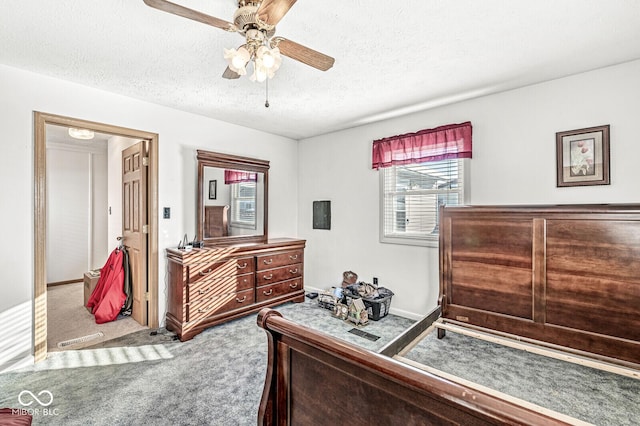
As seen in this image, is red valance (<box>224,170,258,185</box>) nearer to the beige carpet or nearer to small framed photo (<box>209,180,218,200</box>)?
small framed photo (<box>209,180,218,200</box>)

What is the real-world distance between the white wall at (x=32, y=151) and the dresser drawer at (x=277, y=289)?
43.1 inches

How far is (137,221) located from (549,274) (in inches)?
159

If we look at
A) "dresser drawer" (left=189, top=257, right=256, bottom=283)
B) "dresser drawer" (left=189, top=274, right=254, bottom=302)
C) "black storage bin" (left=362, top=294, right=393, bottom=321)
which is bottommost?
"black storage bin" (left=362, top=294, right=393, bottom=321)

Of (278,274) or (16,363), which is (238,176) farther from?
(16,363)

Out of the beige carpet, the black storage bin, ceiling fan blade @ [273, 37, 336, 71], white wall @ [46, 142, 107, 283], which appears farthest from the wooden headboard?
white wall @ [46, 142, 107, 283]

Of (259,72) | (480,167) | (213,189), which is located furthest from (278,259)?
(259,72)

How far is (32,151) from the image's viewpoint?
8.33 feet

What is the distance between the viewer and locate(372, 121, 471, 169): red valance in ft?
10.3

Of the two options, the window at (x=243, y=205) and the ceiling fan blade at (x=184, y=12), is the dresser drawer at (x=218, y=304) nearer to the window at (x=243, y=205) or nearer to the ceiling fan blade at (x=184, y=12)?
the window at (x=243, y=205)

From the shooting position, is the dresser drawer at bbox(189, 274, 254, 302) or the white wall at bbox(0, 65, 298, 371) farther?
the dresser drawer at bbox(189, 274, 254, 302)

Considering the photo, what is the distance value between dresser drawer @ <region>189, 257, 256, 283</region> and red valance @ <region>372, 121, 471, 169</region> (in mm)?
2037

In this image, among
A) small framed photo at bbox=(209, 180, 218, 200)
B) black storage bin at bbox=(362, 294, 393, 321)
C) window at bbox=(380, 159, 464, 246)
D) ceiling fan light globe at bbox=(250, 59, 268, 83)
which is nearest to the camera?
ceiling fan light globe at bbox=(250, 59, 268, 83)

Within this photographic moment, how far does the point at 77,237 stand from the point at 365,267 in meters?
5.02

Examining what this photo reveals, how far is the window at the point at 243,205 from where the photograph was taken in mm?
3986
